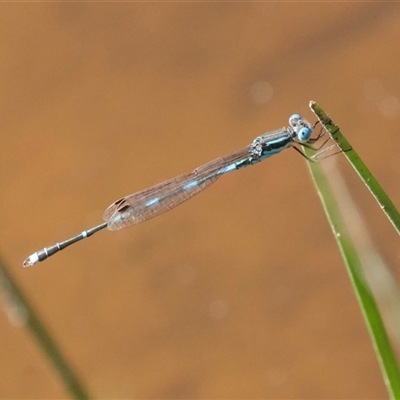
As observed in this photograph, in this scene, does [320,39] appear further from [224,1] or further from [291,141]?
[291,141]

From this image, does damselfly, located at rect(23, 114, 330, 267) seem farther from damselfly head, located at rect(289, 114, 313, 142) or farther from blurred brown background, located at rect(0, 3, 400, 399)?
blurred brown background, located at rect(0, 3, 400, 399)

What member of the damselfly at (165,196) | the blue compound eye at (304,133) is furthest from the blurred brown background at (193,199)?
the blue compound eye at (304,133)

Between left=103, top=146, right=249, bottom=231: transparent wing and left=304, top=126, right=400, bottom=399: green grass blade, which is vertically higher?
left=103, top=146, right=249, bottom=231: transparent wing

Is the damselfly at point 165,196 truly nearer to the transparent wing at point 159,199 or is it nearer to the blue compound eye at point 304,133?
the transparent wing at point 159,199

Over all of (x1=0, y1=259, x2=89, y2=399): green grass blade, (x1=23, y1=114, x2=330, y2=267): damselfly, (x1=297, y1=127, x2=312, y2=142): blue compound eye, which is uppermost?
(x1=23, y1=114, x2=330, y2=267): damselfly

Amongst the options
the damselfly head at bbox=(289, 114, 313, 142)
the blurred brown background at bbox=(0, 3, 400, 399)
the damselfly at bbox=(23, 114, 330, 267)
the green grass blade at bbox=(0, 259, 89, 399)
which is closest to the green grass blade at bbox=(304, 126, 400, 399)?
the green grass blade at bbox=(0, 259, 89, 399)

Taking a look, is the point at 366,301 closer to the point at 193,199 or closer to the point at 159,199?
the point at 159,199

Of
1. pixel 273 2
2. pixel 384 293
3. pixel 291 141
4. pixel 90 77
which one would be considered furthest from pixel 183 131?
pixel 384 293
